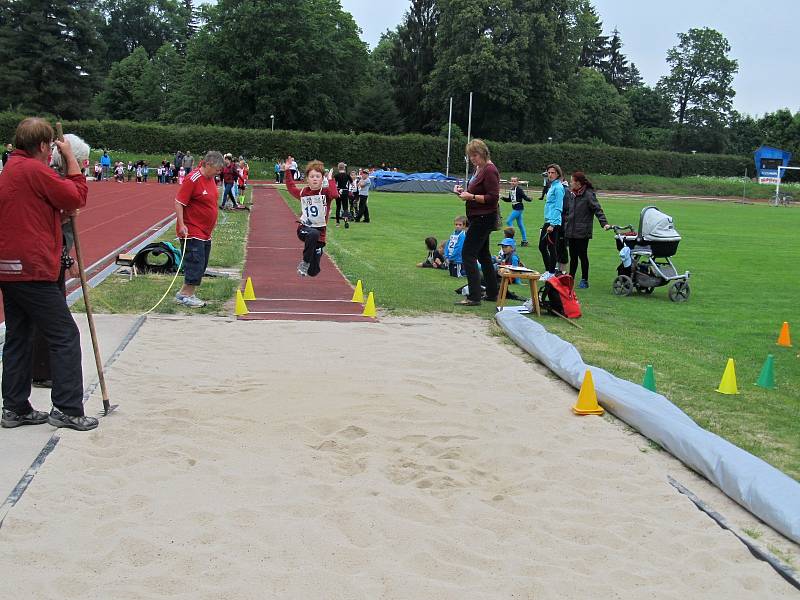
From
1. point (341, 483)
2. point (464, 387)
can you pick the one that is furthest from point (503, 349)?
point (341, 483)

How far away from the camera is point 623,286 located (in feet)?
45.6

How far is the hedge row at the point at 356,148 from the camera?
65000 mm

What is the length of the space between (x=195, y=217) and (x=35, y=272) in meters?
5.44

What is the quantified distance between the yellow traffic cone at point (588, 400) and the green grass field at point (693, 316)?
0.78 m

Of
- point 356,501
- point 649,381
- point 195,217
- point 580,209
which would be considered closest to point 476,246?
point 580,209

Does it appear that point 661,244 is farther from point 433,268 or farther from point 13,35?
point 13,35

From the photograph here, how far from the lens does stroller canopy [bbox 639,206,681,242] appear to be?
13617 millimetres

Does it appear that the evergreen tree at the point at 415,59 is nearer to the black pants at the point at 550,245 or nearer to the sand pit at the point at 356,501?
the black pants at the point at 550,245

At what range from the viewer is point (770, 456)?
591cm

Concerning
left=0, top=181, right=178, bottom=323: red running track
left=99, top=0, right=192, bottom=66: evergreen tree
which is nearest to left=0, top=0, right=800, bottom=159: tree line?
left=99, top=0, right=192, bottom=66: evergreen tree

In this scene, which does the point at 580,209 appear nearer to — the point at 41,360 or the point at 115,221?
the point at 41,360

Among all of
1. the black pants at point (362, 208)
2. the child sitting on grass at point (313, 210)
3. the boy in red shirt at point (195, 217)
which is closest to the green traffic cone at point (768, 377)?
the child sitting on grass at point (313, 210)

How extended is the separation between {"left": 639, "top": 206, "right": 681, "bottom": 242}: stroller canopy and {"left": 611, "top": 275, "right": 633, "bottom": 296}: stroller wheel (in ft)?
2.32

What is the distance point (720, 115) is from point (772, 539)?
112m
